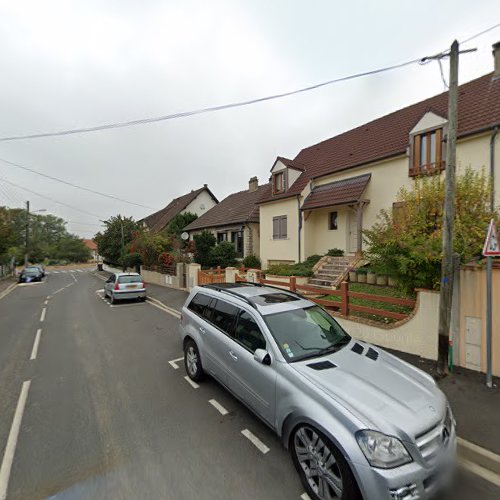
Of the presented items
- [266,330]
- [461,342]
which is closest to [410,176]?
[461,342]

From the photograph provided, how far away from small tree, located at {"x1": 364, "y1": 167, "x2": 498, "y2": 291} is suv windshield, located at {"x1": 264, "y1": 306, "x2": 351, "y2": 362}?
2606mm

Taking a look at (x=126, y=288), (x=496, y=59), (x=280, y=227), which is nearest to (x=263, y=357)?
(x=126, y=288)

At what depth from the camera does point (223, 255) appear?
18547 mm

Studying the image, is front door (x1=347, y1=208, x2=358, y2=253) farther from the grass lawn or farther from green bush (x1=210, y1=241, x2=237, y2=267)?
green bush (x1=210, y1=241, x2=237, y2=267)

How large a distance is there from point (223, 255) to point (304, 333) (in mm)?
15223

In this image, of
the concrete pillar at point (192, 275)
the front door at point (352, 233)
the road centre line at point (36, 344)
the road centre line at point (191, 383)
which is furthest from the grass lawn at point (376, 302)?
the road centre line at point (36, 344)

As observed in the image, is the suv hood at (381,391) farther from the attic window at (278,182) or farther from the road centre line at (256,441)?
the attic window at (278,182)

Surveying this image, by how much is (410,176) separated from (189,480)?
1272cm

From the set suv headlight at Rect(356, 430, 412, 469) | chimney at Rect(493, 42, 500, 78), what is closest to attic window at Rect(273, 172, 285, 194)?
chimney at Rect(493, 42, 500, 78)

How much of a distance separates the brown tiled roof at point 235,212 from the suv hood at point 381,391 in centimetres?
1680

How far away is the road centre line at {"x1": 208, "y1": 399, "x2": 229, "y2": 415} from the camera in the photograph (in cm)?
379

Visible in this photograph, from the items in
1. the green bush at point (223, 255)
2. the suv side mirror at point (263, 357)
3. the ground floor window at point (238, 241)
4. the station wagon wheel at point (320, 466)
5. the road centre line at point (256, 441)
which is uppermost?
the ground floor window at point (238, 241)

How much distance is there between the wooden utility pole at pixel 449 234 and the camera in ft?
15.3

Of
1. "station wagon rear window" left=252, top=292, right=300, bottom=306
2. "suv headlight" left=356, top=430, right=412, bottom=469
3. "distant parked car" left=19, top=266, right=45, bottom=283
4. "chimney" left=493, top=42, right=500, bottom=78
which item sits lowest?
"distant parked car" left=19, top=266, right=45, bottom=283
